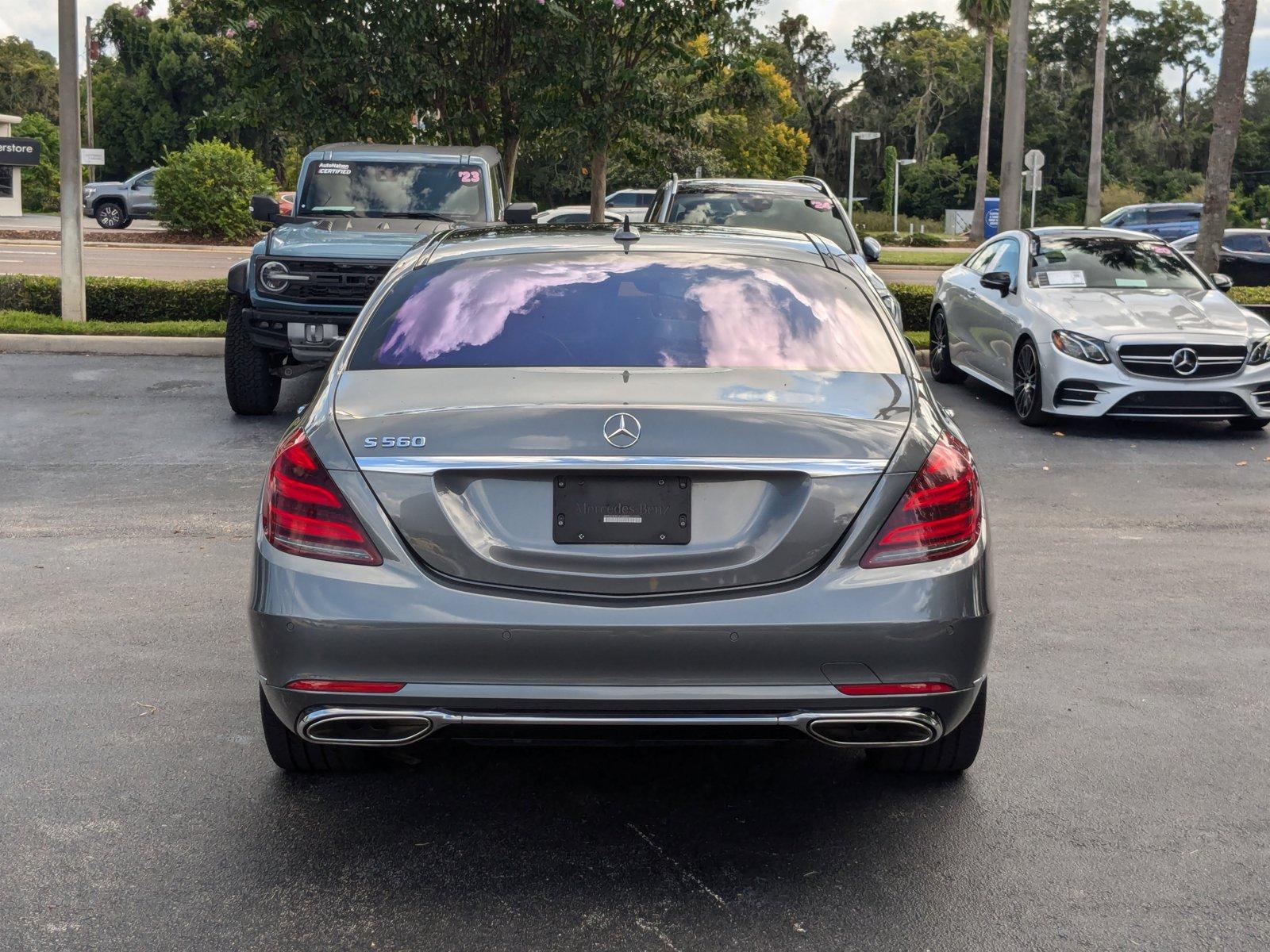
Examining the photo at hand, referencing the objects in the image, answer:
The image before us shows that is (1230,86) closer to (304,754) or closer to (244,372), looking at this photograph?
(244,372)

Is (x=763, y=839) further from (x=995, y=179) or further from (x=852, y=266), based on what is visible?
(x=995, y=179)

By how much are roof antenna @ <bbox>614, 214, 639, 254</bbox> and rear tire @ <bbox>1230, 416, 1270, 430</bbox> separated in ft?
25.3

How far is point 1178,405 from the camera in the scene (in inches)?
426

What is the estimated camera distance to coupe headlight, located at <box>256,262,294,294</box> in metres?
10.8

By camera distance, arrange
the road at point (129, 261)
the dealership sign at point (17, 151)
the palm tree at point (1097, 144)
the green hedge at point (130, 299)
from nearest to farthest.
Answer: the green hedge at point (130, 299), the road at point (129, 261), the palm tree at point (1097, 144), the dealership sign at point (17, 151)

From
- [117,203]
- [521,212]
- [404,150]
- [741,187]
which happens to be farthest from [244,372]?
[117,203]

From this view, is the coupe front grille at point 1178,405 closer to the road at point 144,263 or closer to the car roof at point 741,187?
the car roof at point 741,187

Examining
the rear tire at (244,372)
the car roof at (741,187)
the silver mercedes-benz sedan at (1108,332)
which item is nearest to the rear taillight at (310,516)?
the rear tire at (244,372)

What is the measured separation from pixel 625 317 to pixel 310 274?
7.11 meters

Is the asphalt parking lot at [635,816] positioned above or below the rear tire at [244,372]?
below

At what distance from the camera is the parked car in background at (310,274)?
424 inches

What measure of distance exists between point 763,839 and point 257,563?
147 centimetres

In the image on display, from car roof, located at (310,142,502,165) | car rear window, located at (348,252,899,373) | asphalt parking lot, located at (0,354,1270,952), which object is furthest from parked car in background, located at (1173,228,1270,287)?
car rear window, located at (348,252,899,373)

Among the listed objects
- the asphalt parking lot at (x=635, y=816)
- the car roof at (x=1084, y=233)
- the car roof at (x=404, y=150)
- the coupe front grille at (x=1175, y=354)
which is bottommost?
the asphalt parking lot at (x=635, y=816)
